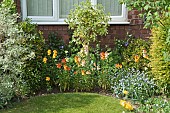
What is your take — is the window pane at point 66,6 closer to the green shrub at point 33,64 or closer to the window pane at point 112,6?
the window pane at point 112,6

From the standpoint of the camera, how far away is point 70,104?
5.13 meters

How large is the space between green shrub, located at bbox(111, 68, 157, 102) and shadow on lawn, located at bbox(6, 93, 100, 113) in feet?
1.50

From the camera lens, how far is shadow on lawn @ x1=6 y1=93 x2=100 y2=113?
16.1ft

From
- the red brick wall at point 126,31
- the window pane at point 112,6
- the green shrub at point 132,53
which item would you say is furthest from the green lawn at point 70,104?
the window pane at point 112,6

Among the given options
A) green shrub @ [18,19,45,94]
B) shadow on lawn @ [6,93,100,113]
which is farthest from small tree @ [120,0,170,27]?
green shrub @ [18,19,45,94]

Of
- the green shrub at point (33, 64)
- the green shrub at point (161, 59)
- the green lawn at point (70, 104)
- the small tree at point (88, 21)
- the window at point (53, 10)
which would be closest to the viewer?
the green lawn at point (70, 104)

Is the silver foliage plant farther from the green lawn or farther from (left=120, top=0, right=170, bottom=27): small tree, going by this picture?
(left=120, top=0, right=170, bottom=27): small tree

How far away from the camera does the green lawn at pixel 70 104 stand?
4863mm

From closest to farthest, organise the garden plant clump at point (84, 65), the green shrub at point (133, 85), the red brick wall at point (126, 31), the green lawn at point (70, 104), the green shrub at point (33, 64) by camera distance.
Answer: the green lawn at point (70, 104)
the garden plant clump at point (84, 65)
the green shrub at point (133, 85)
the green shrub at point (33, 64)
the red brick wall at point (126, 31)

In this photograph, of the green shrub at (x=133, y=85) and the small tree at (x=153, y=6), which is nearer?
the small tree at (x=153, y=6)

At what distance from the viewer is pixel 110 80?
19.2 ft

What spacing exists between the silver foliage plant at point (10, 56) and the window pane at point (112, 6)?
2.42m

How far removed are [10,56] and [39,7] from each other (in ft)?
7.50

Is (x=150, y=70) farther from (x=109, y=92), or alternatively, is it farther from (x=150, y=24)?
(x=150, y=24)
